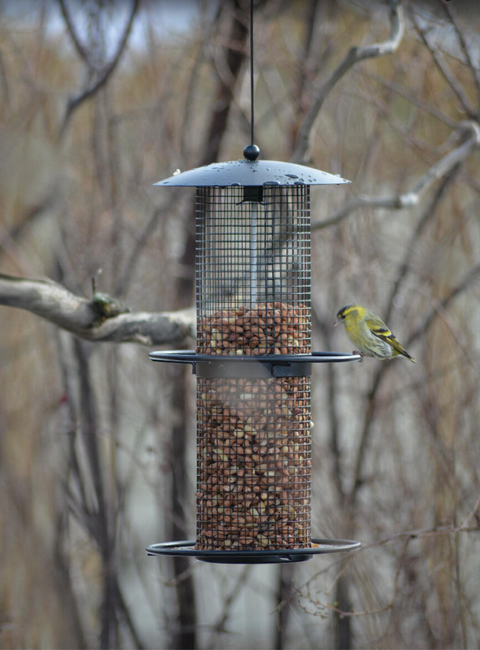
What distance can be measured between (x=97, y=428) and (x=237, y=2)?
458 cm

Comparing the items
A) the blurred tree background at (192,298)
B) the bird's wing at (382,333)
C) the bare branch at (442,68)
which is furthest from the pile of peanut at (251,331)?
the blurred tree background at (192,298)

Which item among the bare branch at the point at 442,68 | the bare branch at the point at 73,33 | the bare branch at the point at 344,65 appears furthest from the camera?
the bare branch at the point at 73,33

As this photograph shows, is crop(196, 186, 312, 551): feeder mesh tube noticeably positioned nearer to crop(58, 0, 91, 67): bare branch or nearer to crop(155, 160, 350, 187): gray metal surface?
crop(155, 160, 350, 187): gray metal surface

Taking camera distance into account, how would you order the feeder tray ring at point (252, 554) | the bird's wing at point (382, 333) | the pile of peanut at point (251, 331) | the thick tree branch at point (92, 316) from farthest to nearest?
1. the bird's wing at point (382, 333)
2. the thick tree branch at point (92, 316)
3. the pile of peanut at point (251, 331)
4. the feeder tray ring at point (252, 554)

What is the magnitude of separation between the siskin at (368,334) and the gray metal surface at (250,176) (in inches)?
98.0

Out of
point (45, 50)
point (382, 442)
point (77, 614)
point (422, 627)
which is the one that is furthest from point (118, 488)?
point (45, 50)

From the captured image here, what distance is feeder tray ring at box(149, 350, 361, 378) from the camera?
3.96 m

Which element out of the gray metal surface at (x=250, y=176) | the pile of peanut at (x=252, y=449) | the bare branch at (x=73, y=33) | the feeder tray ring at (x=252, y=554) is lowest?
the feeder tray ring at (x=252, y=554)

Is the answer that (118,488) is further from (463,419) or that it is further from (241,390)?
(241,390)

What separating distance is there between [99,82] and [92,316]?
9.01 ft

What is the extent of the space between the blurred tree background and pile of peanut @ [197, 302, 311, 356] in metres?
3.55

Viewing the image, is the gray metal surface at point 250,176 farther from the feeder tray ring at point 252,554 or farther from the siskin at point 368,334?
the siskin at point 368,334

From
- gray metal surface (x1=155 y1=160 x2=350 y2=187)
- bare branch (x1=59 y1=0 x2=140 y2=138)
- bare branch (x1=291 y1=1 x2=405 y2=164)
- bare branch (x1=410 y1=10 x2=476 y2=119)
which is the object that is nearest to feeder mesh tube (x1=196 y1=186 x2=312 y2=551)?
gray metal surface (x1=155 y1=160 x2=350 y2=187)

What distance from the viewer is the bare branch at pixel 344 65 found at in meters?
5.38
